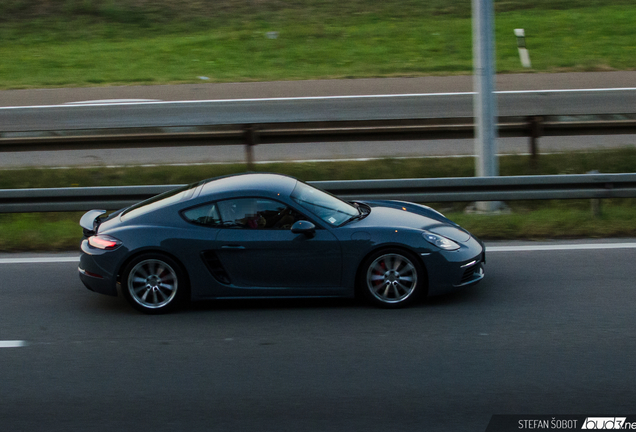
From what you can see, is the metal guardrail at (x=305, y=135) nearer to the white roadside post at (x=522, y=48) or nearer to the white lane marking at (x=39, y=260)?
the white lane marking at (x=39, y=260)

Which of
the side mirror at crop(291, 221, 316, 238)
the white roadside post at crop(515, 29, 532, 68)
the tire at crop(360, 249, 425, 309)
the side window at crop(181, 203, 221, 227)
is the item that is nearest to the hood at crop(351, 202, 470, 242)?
the tire at crop(360, 249, 425, 309)

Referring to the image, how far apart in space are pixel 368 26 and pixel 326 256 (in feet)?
56.4

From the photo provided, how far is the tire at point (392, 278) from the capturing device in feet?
21.1

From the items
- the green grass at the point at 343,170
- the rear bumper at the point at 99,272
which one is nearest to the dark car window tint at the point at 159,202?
the rear bumper at the point at 99,272

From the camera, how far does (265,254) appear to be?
6418mm

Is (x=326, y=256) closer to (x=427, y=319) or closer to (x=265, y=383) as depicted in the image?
(x=427, y=319)

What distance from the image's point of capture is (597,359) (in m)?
5.37

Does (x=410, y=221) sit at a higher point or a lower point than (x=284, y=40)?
lower

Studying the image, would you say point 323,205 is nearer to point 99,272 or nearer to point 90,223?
point 99,272

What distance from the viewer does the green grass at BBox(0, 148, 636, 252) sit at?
9.08 metres

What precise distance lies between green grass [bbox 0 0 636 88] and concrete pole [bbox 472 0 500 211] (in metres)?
9.81

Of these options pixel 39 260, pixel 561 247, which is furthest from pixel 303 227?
pixel 39 260

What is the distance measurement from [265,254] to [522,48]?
53.1 feet

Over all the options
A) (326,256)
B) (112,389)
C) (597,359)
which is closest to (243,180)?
(326,256)
